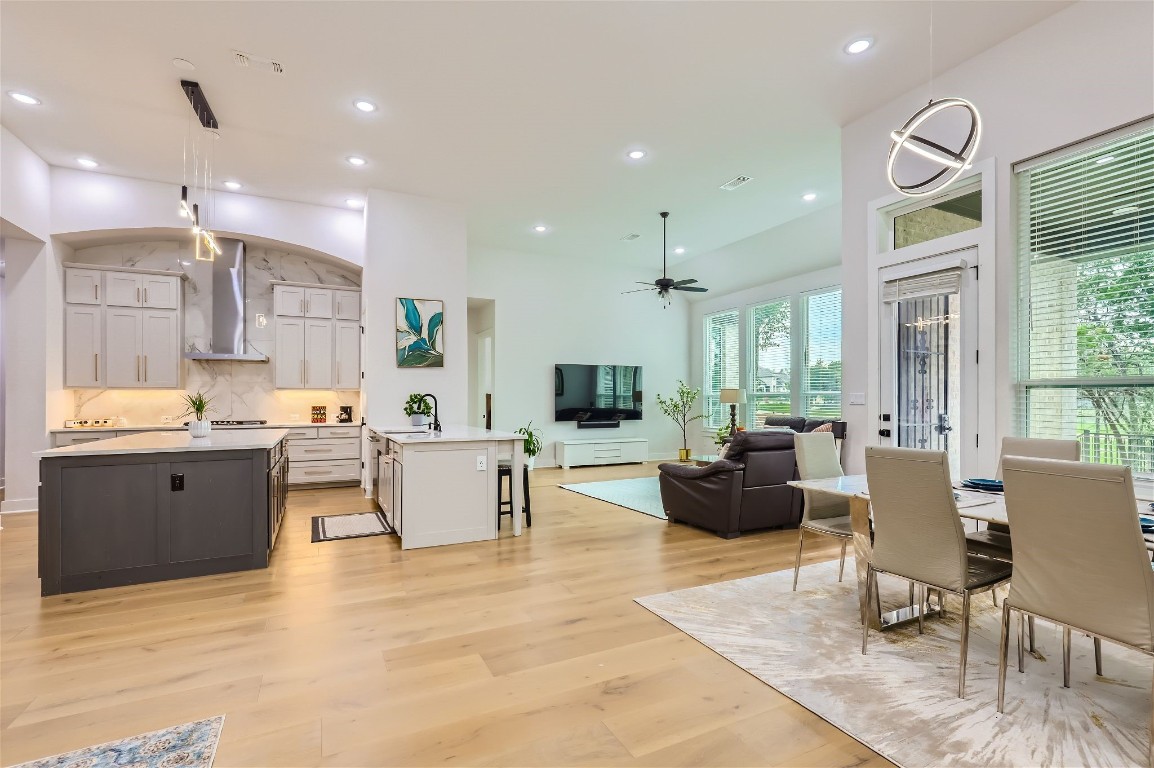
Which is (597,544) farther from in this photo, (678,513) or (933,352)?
(933,352)

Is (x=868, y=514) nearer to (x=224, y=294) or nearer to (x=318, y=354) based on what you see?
(x=318, y=354)

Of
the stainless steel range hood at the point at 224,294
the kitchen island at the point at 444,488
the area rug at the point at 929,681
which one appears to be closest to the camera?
the area rug at the point at 929,681

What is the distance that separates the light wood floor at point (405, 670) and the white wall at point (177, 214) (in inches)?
150

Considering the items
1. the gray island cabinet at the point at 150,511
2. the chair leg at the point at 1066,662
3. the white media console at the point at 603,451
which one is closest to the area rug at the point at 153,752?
the gray island cabinet at the point at 150,511

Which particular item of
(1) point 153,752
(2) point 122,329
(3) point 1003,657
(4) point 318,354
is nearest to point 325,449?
(4) point 318,354

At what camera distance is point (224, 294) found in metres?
6.81

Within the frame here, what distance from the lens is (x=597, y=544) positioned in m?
4.46

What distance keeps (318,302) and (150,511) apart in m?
4.17

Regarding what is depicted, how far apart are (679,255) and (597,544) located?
6.39 meters

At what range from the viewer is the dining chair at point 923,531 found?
2.26 m

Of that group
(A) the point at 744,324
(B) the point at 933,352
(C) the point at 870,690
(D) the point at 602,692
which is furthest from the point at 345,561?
(A) the point at 744,324

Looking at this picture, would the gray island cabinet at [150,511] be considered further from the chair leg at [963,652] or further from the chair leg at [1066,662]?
the chair leg at [1066,662]

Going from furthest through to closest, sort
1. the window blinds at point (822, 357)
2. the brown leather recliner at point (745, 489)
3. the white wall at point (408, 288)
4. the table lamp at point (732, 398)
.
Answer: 1. the table lamp at point (732, 398)
2. the window blinds at point (822, 357)
3. the white wall at point (408, 288)
4. the brown leather recliner at point (745, 489)

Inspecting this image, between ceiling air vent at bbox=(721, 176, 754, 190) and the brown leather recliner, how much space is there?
2913 mm
